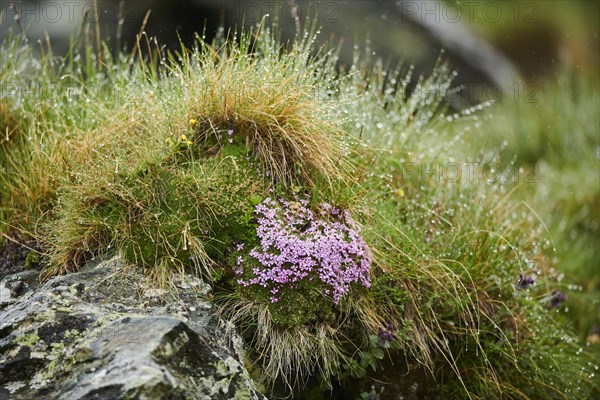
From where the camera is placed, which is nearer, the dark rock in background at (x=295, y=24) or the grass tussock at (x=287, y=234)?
the grass tussock at (x=287, y=234)

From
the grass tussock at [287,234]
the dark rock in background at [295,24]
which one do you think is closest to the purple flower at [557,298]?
the grass tussock at [287,234]

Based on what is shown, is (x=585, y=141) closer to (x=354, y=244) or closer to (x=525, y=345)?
(x=525, y=345)

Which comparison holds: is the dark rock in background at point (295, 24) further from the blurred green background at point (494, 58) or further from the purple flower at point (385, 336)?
the purple flower at point (385, 336)

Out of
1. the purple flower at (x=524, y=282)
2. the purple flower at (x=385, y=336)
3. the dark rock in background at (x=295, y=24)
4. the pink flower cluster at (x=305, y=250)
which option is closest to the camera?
the pink flower cluster at (x=305, y=250)

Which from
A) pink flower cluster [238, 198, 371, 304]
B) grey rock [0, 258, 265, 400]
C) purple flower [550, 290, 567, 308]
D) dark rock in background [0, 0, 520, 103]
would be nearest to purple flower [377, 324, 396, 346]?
pink flower cluster [238, 198, 371, 304]

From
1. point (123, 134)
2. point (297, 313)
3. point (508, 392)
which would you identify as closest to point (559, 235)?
point (508, 392)

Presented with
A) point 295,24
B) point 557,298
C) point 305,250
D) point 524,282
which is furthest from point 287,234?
point 295,24

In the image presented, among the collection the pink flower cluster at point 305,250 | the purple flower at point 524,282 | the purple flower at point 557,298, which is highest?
the pink flower cluster at point 305,250

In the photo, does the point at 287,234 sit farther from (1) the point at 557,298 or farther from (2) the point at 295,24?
(2) the point at 295,24
